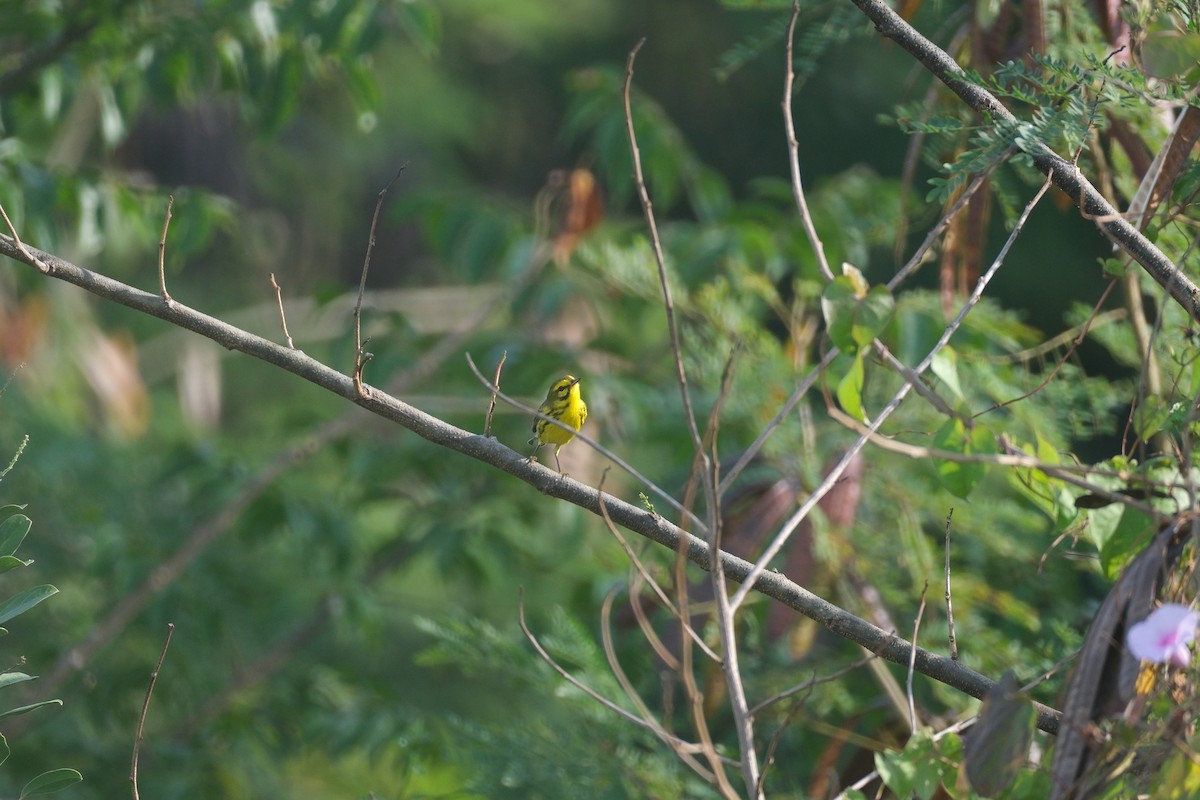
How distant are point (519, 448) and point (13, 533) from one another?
129 inches

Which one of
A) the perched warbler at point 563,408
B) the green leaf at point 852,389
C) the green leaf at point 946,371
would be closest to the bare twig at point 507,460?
the green leaf at point 852,389

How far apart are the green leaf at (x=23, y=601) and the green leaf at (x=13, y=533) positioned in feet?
0.22

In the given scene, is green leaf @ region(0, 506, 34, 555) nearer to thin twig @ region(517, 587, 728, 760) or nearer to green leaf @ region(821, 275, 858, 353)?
thin twig @ region(517, 587, 728, 760)

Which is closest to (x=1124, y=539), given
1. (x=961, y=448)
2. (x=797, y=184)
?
(x=961, y=448)

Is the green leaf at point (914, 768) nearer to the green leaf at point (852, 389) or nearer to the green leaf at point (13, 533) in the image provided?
the green leaf at point (852, 389)

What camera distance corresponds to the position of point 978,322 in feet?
11.9

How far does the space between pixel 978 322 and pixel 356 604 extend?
243 cm

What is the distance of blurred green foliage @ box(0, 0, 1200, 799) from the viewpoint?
2713 millimetres

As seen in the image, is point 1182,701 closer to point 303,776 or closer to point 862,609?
point 862,609

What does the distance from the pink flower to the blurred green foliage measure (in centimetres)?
27

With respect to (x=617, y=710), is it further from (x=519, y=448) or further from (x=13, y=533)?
(x=519, y=448)

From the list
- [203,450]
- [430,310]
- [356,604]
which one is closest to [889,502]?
[356,604]

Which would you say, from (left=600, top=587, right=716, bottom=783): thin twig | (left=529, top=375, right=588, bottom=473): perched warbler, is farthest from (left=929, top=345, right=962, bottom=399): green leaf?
(left=529, top=375, right=588, bottom=473): perched warbler

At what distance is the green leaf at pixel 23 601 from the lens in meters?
1.58
